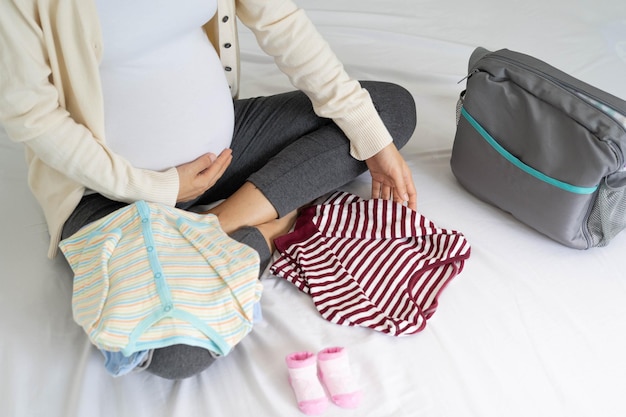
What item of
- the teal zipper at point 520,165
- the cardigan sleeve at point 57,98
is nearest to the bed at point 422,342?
the teal zipper at point 520,165

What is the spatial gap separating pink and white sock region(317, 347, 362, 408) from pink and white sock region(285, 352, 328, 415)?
0.05ft

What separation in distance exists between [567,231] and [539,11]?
3.07ft

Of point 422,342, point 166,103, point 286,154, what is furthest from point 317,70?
point 422,342

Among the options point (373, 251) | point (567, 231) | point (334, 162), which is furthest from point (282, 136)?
point (567, 231)

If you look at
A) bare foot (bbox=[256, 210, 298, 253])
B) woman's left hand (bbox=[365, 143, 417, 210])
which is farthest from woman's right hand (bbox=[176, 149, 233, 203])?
woman's left hand (bbox=[365, 143, 417, 210])

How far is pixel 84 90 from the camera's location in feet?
3.06

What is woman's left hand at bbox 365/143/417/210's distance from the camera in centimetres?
117

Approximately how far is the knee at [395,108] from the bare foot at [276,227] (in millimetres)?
236

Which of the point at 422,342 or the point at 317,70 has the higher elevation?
the point at 317,70

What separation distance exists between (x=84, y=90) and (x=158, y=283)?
11.4 inches

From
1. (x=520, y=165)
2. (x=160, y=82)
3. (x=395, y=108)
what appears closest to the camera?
(x=160, y=82)

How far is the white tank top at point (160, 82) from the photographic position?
0.95 m

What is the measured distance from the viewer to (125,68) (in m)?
0.98

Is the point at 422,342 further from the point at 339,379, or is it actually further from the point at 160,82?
the point at 160,82
